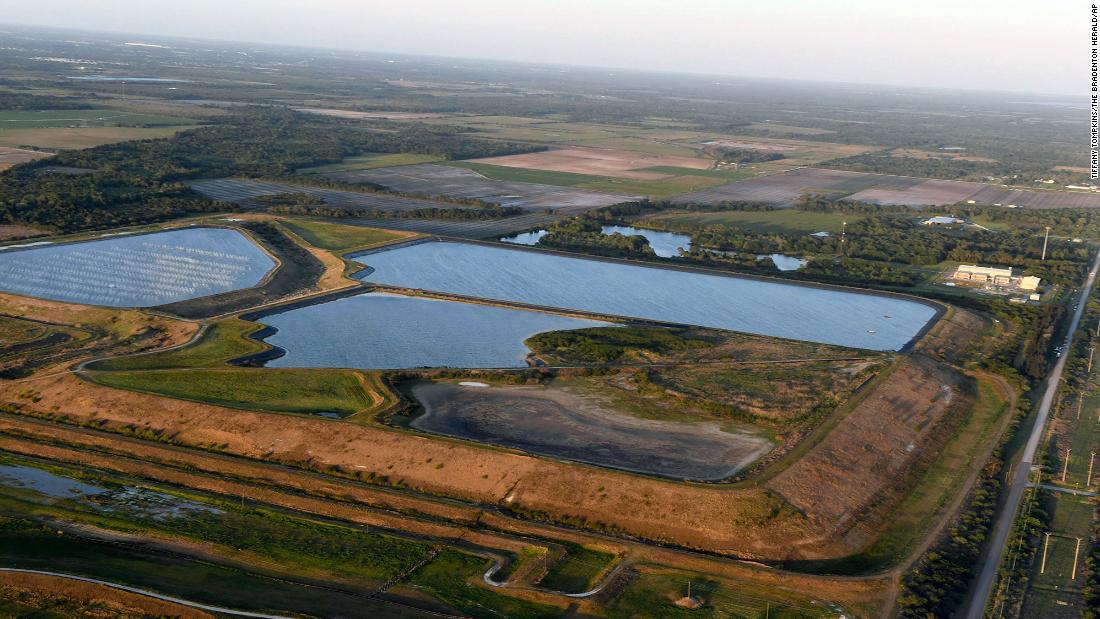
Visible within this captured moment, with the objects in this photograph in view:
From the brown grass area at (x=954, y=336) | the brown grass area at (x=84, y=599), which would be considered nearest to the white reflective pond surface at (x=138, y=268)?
the brown grass area at (x=84, y=599)

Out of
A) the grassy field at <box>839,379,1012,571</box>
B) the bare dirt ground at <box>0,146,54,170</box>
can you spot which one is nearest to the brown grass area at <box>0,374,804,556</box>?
the grassy field at <box>839,379,1012,571</box>

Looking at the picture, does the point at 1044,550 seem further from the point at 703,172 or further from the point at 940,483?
the point at 703,172

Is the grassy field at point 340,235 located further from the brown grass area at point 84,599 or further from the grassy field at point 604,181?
the brown grass area at point 84,599

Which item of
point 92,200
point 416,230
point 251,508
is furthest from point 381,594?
point 92,200

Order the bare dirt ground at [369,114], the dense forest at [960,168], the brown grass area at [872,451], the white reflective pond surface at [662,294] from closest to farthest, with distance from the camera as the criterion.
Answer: the brown grass area at [872,451]
the white reflective pond surface at [662,294]
the dense forest at [960,168]
the bare dirt ground at [369,114]

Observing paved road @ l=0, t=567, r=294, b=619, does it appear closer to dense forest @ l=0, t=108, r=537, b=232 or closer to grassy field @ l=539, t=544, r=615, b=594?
grassy field @ l=539, t=544, r=615, b=594

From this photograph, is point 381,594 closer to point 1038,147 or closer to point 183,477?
point 183,477
